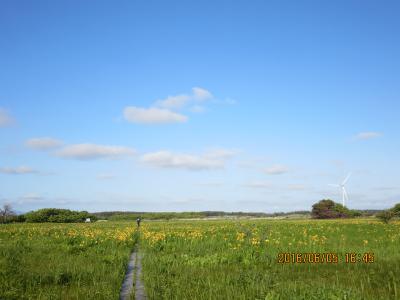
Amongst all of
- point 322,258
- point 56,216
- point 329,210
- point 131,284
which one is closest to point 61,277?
point 131,284

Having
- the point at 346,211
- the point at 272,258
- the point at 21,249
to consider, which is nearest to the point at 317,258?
the point at 272,258

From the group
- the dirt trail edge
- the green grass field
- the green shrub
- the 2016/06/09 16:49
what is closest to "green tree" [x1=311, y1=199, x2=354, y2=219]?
the green shrub

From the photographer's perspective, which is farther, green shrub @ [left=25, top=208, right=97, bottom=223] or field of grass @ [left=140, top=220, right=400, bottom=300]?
green shrub @ [left=25, top=208, right=97, bottom=223]

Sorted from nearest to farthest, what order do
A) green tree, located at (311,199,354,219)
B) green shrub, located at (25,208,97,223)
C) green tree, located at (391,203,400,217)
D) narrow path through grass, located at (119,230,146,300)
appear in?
narrow path through grass, located at (119,230,146,300) → green tree, located at (391,203,400,217) → green shrub, located at (25,208,97,223) → green tree, located at (311,199,354,219)

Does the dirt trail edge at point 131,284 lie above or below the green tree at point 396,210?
below

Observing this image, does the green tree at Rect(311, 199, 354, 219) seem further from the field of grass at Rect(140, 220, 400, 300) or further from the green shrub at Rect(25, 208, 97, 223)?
the field of grass at Rect(140, 220, 400, 300)

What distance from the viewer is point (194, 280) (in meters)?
12.6

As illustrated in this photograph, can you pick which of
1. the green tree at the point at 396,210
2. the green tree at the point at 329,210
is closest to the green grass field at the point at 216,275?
the green tree at the point at 396,210

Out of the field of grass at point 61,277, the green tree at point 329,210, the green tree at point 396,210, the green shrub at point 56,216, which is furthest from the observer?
the green tree at point 329,210

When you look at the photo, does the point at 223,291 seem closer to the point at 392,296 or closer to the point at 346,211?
the point at 392,296

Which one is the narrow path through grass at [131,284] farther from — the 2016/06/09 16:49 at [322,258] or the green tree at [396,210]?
the green tree at [396,210]

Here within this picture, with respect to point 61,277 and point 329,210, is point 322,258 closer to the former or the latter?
point 61,277

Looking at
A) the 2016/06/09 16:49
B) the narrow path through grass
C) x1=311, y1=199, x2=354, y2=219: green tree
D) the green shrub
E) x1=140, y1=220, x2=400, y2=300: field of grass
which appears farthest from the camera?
x1=311, y1=199, x2=354, y2=219: green tree

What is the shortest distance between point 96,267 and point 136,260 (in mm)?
3942
